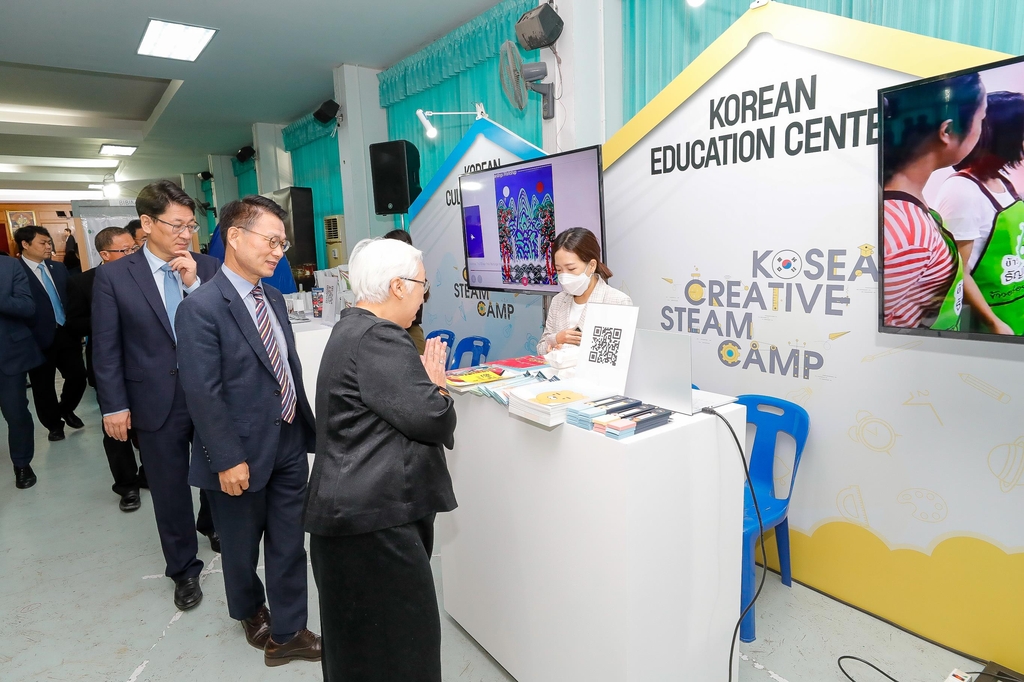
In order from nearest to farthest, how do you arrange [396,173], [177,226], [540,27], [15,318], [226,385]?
1. [226,385]
2. [177,226]
3. [540,27]
4. [15,318]
5. [396,173]

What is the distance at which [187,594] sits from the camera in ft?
8.40

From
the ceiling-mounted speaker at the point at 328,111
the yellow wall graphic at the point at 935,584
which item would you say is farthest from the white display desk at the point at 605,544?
the ceiling-mounted speaker at the point at 328,111

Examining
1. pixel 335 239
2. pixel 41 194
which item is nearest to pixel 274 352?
pixel 335 239

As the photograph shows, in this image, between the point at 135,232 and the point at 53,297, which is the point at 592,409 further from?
the point at 53,297

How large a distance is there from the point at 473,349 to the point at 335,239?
339cm

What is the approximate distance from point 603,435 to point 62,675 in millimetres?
2238

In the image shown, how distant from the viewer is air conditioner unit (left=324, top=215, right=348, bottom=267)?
6.93 meters

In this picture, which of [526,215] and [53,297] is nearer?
[526,215]

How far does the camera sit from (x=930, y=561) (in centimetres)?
213

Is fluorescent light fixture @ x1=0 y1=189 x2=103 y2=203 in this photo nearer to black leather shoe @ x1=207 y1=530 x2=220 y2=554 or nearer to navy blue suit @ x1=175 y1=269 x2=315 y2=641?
black leather shoe @ x1=207 y1=530 x2=220 y2=554

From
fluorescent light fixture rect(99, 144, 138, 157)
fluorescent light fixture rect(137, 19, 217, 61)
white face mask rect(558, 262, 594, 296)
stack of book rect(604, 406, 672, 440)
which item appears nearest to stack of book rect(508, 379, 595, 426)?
stack of book rect(604, 406, 672, 440)

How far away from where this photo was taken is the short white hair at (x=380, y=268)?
1.50m

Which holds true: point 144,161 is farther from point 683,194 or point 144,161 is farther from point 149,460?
point 683,194

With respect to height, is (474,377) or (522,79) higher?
(522,79)
